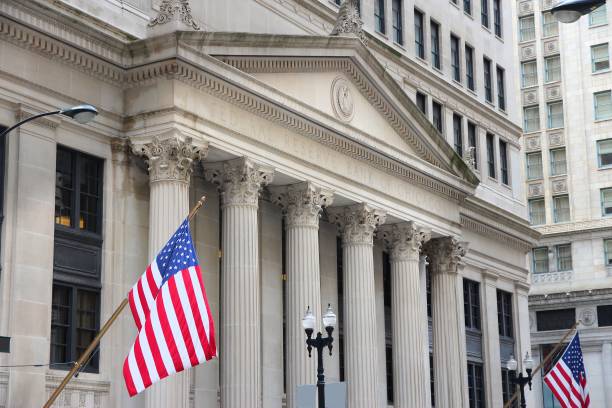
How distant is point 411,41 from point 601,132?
32530 millimetres

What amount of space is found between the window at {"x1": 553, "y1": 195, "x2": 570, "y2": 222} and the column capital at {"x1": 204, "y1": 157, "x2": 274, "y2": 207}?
163 ft

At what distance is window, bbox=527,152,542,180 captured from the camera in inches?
3408

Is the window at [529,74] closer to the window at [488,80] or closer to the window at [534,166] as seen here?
the window at [534,166]

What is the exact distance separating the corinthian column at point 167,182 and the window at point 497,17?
106 feet

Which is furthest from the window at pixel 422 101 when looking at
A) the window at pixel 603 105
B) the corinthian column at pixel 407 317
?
the window at pixel 603 105

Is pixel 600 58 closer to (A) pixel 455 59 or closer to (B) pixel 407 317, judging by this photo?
(A) pixel 455 59

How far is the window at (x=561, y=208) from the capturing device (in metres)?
83.9

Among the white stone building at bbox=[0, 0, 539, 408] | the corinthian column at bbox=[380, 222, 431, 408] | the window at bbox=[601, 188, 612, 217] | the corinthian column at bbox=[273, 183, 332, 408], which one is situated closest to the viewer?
the white stone building at bbox=[0, 0, 539, 408]

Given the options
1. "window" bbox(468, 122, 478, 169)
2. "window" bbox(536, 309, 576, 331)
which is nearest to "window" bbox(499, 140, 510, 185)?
"window" bbox(468, 122, 478, 169)

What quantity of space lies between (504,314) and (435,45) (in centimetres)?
1351

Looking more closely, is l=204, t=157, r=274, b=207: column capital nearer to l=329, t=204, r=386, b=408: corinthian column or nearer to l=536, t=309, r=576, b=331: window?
l=329, t=204, r=386, b=408: corinthian column

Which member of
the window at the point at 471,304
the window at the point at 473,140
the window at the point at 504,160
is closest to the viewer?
the window at the point at 471,304

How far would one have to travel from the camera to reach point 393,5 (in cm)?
5456

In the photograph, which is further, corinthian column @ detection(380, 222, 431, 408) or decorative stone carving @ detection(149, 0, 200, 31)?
corinthian column @ detection(380, 222, 431, 408)
